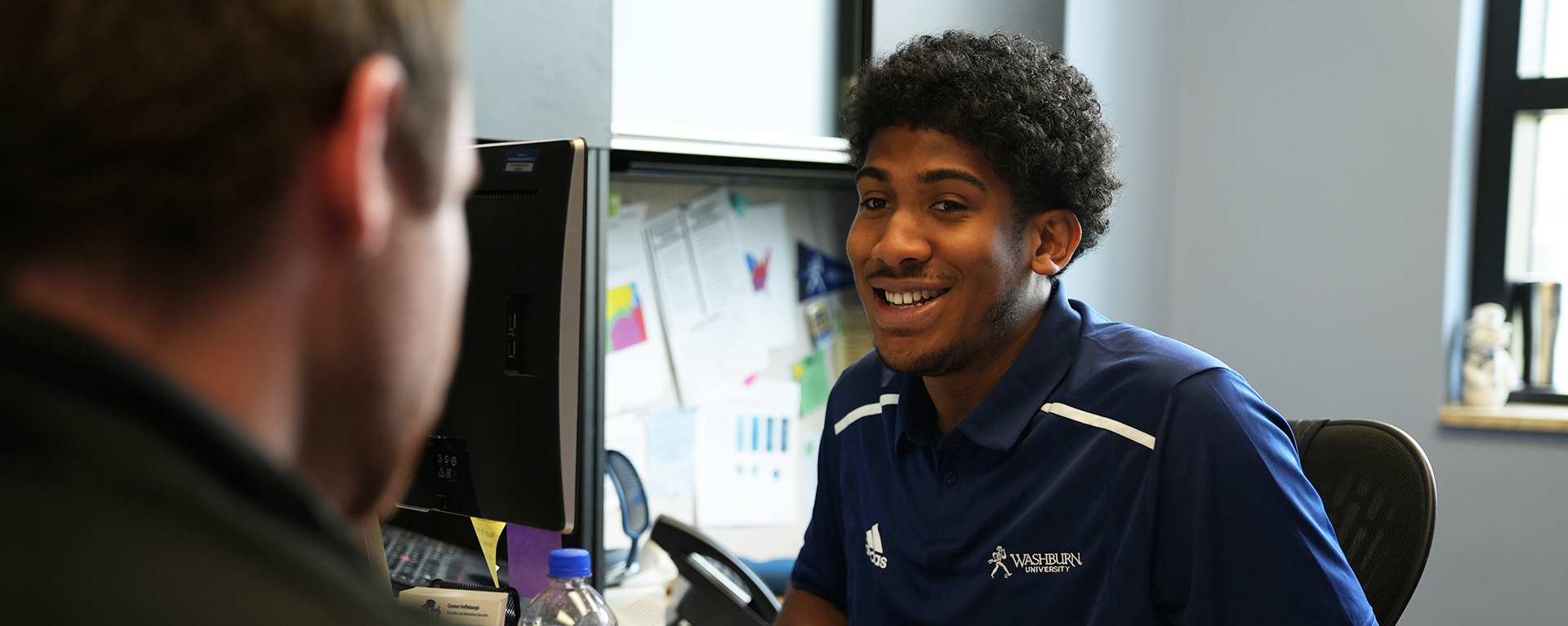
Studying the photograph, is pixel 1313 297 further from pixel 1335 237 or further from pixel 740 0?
pixel 740 0

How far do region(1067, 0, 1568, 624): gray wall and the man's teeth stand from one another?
3.97ft

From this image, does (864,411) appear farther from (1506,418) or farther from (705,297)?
(1506,418)

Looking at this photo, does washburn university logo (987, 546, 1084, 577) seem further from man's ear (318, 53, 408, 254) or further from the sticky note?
the sticky note

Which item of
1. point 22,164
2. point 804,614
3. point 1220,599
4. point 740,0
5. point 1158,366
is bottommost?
point 804,614

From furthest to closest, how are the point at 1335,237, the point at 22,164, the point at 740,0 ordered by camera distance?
the point at 1335,237 → the point at 740,0 → the point at 22,164

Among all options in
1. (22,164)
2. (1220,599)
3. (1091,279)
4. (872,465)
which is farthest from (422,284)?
(1091,279)

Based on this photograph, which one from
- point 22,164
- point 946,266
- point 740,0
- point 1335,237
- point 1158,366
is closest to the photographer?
point 22,164

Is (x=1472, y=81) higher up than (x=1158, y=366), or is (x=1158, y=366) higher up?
(x=1472, y=81)

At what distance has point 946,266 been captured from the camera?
1238mm

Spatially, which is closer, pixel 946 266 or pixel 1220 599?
pixel 1220 599

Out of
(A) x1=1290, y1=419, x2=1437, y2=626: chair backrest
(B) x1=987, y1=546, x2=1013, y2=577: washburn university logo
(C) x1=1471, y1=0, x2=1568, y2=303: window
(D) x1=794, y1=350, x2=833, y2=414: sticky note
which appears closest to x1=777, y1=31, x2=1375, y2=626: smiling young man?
(B) x1=987, y1=546, x2=1013, y2=577: washburn university logo

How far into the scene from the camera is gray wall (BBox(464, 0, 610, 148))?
1542 mm

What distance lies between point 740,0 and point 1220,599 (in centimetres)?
122

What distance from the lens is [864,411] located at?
4.56 feet
